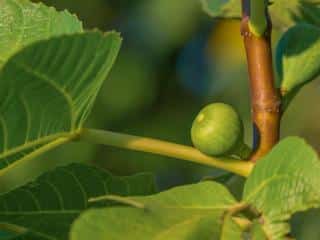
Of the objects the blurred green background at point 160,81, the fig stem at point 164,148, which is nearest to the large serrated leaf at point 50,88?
the fig stem at point 164,148

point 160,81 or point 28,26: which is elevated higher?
point 28,26

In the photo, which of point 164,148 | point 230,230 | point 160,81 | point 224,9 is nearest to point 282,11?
point 224,9

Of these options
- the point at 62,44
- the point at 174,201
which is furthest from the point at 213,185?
the point at 62,44

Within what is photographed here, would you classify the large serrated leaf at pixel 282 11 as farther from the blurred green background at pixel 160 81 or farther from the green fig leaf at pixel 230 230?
the blurred green background at pixel 160 81

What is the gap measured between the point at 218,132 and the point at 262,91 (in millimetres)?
61

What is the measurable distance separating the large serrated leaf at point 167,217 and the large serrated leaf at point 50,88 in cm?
13

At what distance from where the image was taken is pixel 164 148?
0.94m

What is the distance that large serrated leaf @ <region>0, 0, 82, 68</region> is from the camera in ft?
3.07

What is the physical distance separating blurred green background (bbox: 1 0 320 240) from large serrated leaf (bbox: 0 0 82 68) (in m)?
1.67

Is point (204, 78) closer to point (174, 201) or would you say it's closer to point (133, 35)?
point (133, 35)

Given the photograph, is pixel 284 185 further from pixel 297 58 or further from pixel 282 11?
pixel 282 11

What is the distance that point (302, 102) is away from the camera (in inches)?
102

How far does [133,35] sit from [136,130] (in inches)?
16.1

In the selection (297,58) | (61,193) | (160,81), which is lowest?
(160,81)
